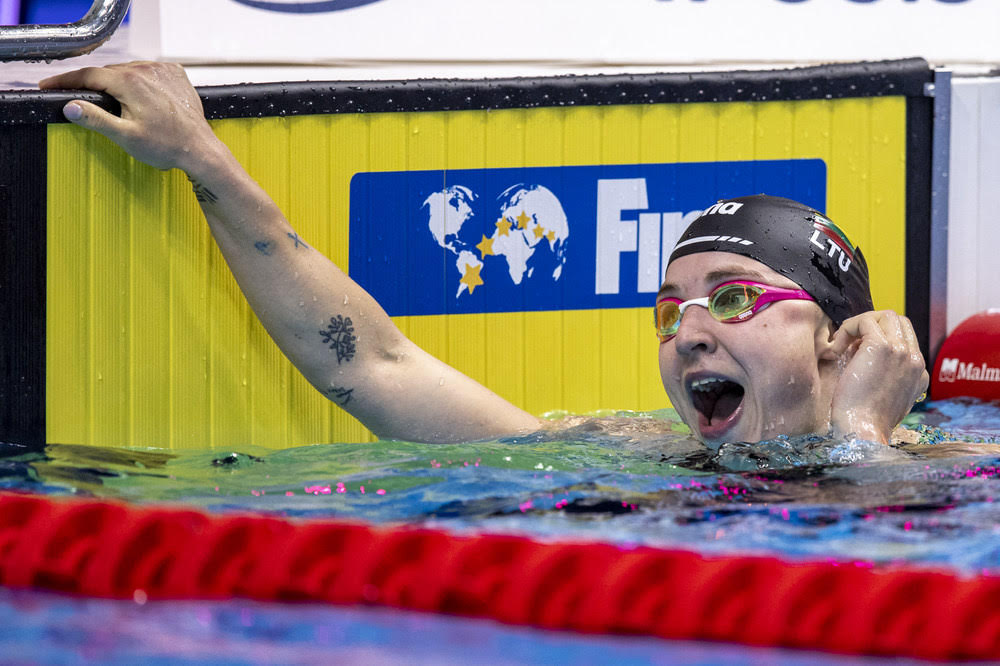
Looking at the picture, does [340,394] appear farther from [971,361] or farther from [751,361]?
[971,361]

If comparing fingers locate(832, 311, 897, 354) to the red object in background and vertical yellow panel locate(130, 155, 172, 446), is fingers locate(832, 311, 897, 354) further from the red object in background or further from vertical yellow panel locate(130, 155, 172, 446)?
vertical yellow panel locate(130, 155, 172, 446)

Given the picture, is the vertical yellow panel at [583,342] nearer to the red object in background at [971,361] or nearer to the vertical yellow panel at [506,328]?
the vertical yellow panel at [506,328]

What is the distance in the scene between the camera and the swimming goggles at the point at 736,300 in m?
2.38

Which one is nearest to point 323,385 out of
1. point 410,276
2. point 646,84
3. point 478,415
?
point 478,415

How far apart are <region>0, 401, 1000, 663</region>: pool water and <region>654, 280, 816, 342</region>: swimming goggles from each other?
27cm

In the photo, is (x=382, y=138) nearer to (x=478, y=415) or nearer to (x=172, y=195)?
(x=172, y=195)

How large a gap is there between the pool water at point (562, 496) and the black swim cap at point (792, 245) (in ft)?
1.05

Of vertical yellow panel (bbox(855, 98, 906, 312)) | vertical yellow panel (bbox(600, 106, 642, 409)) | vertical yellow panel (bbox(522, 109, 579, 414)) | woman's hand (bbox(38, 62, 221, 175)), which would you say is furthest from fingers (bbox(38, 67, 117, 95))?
vertical yellow panel (bbox(855, 98, 906, 312))

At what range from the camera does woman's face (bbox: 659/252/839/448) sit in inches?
93.0

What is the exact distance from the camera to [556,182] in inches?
127

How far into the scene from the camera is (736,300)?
2.40m

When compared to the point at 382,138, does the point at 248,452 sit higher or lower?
lower

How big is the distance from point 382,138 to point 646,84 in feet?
2.44

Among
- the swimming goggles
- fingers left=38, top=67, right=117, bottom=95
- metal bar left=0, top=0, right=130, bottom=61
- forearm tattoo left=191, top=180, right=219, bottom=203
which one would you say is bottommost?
the swimming goggles
